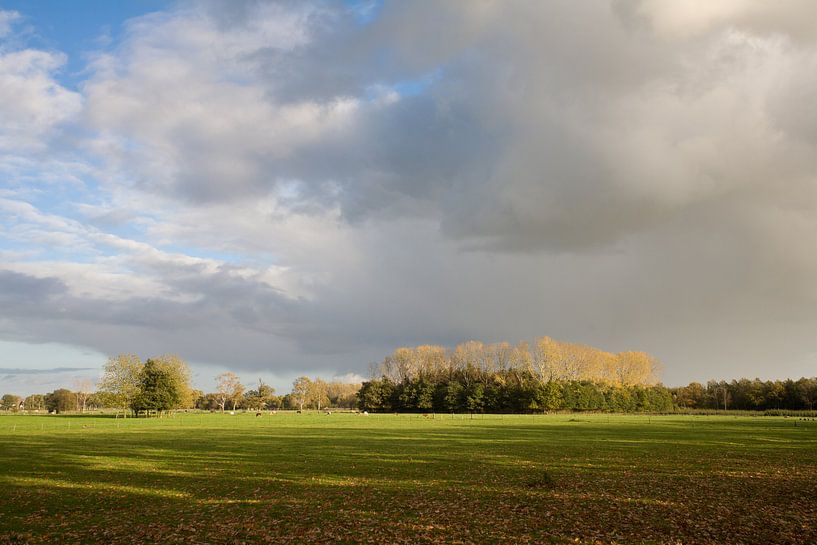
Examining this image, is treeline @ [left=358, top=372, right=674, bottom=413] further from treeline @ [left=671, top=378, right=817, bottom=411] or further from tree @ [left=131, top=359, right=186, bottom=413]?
tree @ [left=131, top=359, right=186, bottom=413]

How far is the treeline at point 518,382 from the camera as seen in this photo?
156m

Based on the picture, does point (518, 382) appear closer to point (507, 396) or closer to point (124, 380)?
point (507, 396)

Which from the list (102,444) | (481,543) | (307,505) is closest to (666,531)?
(481,543)

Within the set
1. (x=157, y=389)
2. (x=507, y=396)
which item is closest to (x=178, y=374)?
(x=157, y=389)

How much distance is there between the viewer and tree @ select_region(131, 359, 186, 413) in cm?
12538

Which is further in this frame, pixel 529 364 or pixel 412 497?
pixel 529 364

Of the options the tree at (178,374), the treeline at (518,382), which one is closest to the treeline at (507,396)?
the treeline at (518,382)

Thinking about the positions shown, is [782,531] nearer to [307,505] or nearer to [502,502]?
[502,502]

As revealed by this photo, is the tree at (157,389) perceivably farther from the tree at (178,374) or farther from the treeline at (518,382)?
the treeline at (518,382)

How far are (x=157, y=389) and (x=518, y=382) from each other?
347ft

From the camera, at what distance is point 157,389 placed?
12631cm

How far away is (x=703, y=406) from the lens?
19712 cm

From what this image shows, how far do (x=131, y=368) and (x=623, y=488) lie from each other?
142 meters

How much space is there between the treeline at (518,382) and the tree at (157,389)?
63.1 meters
